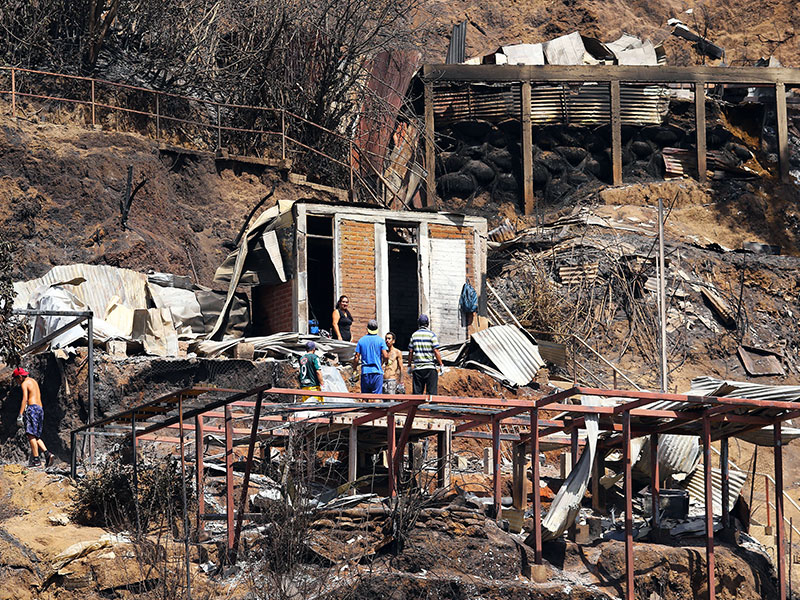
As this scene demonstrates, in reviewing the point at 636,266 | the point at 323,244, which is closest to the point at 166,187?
the point at 323,244

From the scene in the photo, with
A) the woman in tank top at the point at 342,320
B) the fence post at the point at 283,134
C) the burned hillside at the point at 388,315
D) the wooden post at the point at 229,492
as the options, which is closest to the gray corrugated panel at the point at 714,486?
the burned hillside at the point at 388,315

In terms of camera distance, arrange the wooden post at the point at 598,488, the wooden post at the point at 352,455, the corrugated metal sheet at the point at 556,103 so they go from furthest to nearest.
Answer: the corrugated metal sheet at the point at 556,103 → the wooden post at the point at 598,488 → the wooden post at the point at 352,455

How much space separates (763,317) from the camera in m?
28.9

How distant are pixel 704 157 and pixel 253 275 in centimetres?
1452

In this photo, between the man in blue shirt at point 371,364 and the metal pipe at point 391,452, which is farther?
the man in blue shirt at point 371,364

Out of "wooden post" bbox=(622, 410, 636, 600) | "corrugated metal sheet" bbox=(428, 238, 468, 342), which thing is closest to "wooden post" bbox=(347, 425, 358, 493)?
"wooden post" bbox=(622, 410, 636, 600)

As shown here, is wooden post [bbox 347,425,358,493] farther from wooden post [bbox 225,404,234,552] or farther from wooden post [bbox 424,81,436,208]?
wooden post [bbox 424,81,436,208]

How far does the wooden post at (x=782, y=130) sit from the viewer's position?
34219 millimetres

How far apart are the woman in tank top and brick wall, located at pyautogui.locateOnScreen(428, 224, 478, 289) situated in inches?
91.6

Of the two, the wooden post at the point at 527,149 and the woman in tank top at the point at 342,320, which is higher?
the wooden post at the point at 527,149

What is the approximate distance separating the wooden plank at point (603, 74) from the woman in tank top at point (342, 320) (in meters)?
11.8

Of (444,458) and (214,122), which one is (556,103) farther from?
(444,458)

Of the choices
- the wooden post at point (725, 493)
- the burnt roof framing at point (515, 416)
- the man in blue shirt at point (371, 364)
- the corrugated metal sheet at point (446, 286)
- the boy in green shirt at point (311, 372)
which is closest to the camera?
the burnt roof framing at point (515, 416)

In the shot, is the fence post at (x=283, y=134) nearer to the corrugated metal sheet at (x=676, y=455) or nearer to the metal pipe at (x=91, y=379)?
the metal pipe at (x=91, y=379)
